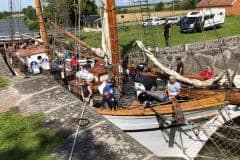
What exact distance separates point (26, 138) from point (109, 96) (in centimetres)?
892

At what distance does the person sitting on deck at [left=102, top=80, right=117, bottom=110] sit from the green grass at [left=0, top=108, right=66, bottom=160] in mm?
8061

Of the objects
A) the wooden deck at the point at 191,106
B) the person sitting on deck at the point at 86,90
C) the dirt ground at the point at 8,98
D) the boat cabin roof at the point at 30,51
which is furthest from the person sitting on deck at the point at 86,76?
the boat cabin roof at the point at 30,51

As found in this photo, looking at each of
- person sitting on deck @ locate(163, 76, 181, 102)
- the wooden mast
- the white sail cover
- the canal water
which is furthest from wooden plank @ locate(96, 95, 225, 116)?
the white sail cover

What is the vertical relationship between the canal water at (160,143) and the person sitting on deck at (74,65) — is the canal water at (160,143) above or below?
below

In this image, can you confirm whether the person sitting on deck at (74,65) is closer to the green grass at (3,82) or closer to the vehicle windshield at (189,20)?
the green grass at (3,82)

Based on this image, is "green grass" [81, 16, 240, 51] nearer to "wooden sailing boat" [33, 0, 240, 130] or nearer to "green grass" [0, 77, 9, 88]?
"wooden sailing boat" [33, 0, 240, 130]

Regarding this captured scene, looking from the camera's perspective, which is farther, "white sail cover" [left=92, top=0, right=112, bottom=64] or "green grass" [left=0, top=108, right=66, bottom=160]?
"white sail cover" [left=92, top=0, right=112, bottom=64]

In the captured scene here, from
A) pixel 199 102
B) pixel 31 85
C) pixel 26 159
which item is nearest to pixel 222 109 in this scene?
pixel 199 102

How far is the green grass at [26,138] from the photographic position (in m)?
3.87

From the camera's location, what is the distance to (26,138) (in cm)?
421

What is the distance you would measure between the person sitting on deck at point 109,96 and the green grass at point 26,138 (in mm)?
8061

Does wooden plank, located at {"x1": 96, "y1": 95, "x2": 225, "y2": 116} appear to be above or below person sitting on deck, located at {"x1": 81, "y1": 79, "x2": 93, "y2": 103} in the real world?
below

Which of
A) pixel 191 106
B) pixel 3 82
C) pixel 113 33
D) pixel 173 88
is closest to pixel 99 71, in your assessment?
pixel 113 33

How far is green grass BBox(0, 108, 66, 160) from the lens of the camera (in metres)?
3.87
